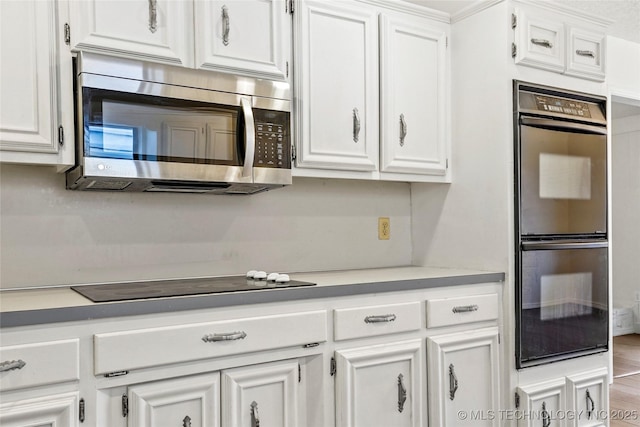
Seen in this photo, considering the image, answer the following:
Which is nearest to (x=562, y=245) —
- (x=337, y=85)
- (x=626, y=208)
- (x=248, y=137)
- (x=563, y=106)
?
(x=563, y=106)

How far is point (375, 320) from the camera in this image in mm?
2121

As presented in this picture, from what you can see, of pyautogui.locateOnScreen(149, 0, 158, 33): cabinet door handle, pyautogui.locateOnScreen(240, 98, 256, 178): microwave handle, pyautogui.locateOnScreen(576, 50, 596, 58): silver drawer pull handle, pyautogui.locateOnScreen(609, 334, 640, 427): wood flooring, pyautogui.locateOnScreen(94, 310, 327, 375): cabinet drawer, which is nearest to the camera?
pyautogui.locateOnScreen(94, 310, 327, 375): cabinet drawer

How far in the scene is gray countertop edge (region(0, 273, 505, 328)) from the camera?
4.86 feet

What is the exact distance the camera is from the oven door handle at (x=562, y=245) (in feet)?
8.17

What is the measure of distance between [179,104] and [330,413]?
131 cm

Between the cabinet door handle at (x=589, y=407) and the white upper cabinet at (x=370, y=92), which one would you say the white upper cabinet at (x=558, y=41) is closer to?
the white upper cabinet at (x=370, y=92)

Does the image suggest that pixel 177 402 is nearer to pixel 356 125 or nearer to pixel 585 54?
pixel 356 125

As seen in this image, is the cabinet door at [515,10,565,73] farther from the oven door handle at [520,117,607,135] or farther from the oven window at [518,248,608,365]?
the oven window at [518,248,608,365]

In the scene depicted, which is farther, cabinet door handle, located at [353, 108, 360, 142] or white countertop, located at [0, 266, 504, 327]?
cabinet door handle, located at [353, 108, 360, 142]

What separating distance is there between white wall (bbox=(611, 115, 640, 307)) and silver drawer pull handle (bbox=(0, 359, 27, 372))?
5.71m

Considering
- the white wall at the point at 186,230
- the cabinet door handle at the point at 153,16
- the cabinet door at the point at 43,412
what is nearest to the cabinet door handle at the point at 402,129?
the white wall at the point at 186,230

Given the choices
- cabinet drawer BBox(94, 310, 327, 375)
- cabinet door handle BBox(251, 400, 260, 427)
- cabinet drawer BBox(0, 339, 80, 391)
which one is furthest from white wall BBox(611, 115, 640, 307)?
cabinet drawer BBox(0, 339, 80, 391)

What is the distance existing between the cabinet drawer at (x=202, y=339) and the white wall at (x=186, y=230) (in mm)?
639

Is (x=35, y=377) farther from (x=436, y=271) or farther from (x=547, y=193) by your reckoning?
(x=547, y=193)
